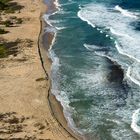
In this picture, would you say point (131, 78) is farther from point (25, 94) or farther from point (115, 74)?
point (25, 94)

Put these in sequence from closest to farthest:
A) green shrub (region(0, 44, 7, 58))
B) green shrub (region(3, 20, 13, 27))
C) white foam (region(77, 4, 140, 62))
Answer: green shrub (region(0, 44, 7, 58))
white foam (region(77, 4, 140, 62))
green shrub (region(3, 20, 13, 27))

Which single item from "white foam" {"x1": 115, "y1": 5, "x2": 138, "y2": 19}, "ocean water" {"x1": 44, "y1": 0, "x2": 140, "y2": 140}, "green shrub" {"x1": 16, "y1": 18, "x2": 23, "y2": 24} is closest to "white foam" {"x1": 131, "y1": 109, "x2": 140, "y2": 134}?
"ocean water" {"x1": 44, "y1": 0, "x2": 140, "y2": 140}

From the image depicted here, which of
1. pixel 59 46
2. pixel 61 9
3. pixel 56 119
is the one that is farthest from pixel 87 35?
pixel 56 119

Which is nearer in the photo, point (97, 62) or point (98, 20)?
point (97, 62)

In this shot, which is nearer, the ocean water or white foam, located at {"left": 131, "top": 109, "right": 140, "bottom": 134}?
white foam, located at {"left": 131, "top": 109, "right": 140, "bottom": 134}

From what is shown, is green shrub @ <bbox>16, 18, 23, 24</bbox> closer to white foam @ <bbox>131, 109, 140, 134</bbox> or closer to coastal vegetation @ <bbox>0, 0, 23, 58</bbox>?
coastal vegetation @ <bbox>0, 0, 23, 58</bbox>

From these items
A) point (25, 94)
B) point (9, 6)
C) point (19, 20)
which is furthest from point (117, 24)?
point (25, 94)

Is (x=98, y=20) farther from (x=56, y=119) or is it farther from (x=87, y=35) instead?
(x=56, y=119)
